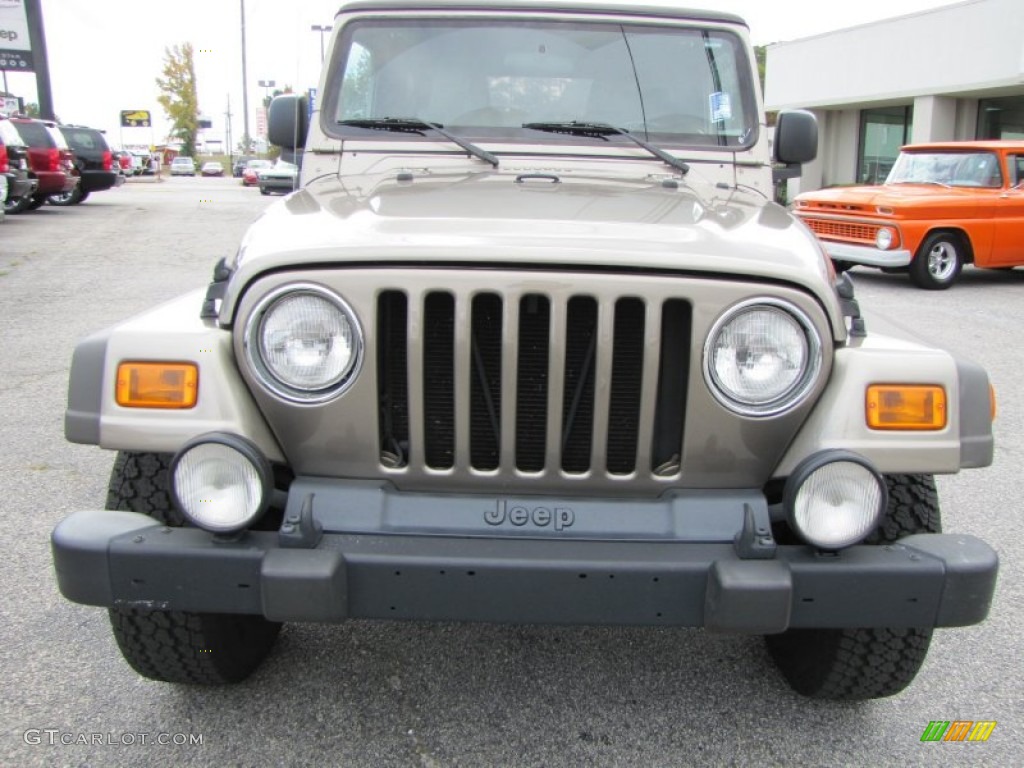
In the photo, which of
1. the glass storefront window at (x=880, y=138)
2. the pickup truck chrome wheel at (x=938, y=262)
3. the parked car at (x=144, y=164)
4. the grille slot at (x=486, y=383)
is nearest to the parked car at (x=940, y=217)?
the pickup truck chrome wheel at (x=938, y=262)

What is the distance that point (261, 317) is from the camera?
2.04m

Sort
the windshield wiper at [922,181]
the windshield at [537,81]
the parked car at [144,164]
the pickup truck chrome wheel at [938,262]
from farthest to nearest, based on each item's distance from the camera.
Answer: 1. the parked car at [144,164]
2. the windshield wiper at [922,181]
3. the pickup truck chrome wheel at [938,262]
4. the windshield at [537,81]

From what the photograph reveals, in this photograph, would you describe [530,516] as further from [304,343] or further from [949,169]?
[949,169]

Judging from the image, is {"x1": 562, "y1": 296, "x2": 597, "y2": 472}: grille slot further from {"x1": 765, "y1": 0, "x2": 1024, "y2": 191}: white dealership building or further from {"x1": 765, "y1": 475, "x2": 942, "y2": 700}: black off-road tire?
{"x1": 765, "y1": 0, "x2": 1024, "y2": 191}: white dealership building

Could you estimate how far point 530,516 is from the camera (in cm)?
209

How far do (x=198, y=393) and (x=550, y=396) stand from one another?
2.53 ft

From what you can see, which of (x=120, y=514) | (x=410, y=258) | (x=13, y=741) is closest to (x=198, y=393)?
(x=120, y=514)

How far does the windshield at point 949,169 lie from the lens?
1063cm

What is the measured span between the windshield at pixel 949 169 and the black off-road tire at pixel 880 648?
9.68 metres

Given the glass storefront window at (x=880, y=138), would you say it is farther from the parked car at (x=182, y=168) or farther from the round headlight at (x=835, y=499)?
the parked car at (x=182, y=168)

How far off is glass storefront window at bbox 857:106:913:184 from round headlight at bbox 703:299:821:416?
23700 mm

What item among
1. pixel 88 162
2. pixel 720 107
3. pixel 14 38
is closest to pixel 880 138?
pixel 88 162

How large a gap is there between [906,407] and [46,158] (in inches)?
753

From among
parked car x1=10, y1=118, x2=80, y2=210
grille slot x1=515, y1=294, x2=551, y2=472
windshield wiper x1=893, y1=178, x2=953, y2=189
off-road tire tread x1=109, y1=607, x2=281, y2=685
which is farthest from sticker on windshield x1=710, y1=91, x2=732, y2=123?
parked car x1=10, y1=118, x2=80, y2=210
